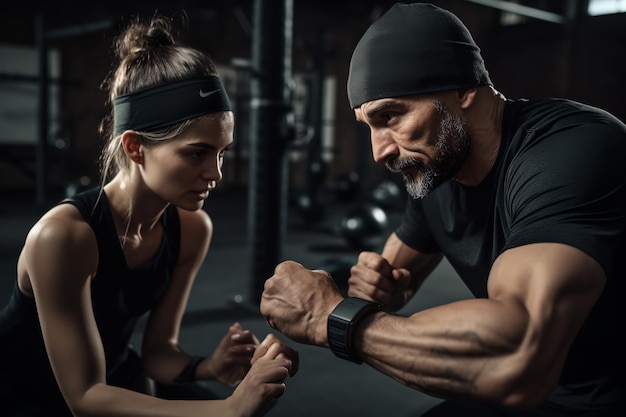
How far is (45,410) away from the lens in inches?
46.6

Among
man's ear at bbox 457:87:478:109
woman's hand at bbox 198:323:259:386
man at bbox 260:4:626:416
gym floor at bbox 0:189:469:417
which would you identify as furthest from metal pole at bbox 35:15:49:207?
man's ear at bbox 457:87:478:109

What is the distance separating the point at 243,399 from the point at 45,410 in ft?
1.66

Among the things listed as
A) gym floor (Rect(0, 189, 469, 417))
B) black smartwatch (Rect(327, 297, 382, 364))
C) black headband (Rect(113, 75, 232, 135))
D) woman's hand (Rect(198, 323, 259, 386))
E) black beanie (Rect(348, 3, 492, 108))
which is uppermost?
black beanie (Rect(348, 3, 492, 108))

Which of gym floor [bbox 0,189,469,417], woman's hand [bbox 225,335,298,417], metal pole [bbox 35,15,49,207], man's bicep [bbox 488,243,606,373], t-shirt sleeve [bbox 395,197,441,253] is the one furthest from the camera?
metal pole [bbox 35,15,49,207]

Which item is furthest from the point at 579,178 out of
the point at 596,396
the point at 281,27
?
the point at 281,27

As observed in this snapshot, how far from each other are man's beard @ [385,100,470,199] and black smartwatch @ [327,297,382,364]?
1.04 feet

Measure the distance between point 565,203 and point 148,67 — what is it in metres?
0.84

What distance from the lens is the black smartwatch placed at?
83 cm

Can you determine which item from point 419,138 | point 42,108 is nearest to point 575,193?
point 419,138

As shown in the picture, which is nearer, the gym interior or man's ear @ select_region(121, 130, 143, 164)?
man's ear @ select_region(121, 130, 143, 164)

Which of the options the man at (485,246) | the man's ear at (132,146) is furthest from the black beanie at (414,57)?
the man's ear at (132,146)

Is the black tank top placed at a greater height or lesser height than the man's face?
lesser

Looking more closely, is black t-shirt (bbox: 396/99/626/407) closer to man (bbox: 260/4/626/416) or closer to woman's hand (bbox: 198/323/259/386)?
man (bbox: 260/4/626/416)

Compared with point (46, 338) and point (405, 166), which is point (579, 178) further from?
point (46, 338)
